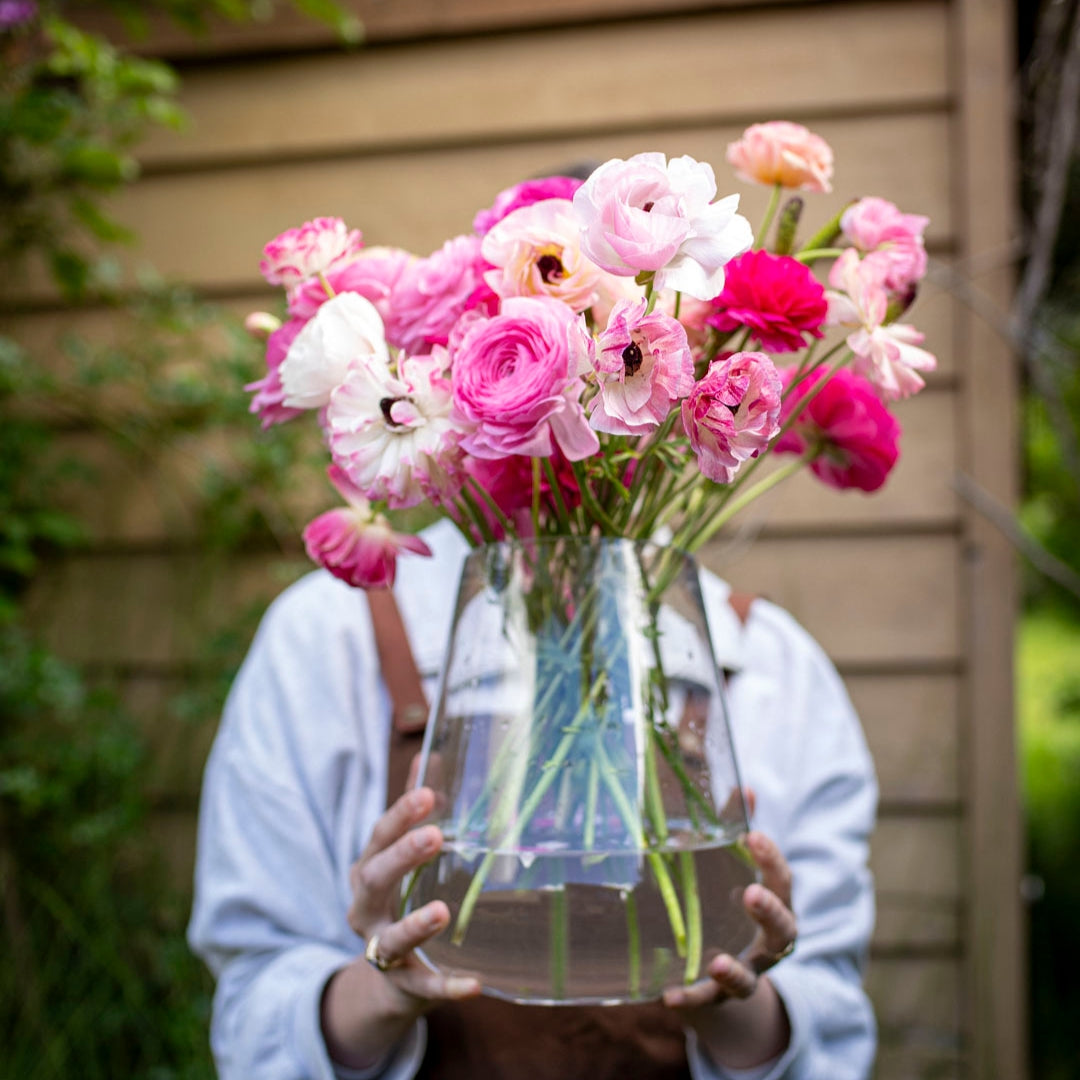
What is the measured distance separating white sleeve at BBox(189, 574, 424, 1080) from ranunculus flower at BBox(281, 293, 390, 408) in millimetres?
508

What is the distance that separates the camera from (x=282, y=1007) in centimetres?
86

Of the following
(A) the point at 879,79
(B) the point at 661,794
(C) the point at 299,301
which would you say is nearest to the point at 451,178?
(A) the point at 879,79

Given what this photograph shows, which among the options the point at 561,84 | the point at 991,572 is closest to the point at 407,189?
the point at 561,84

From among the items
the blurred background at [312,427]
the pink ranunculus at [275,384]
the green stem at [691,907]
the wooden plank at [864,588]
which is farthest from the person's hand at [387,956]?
the wooden plank at [864,588]

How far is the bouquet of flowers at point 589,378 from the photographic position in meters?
0.47

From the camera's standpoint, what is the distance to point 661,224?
0.47 m

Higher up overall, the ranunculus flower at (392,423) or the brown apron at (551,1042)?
the ranunculus flower at (392,423)

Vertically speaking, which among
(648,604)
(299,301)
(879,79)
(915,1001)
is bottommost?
(915,1001)

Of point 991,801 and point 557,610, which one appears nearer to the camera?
point 557,610

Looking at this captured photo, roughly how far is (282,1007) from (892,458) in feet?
2.08

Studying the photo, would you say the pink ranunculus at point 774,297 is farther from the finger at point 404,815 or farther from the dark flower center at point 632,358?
the finger at point 404,815

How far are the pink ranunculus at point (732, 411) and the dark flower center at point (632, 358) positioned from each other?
0.03m

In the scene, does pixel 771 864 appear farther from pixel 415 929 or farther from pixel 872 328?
pixel 872 328

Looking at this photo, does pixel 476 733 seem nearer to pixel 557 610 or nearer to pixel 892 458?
pixel 557 610
